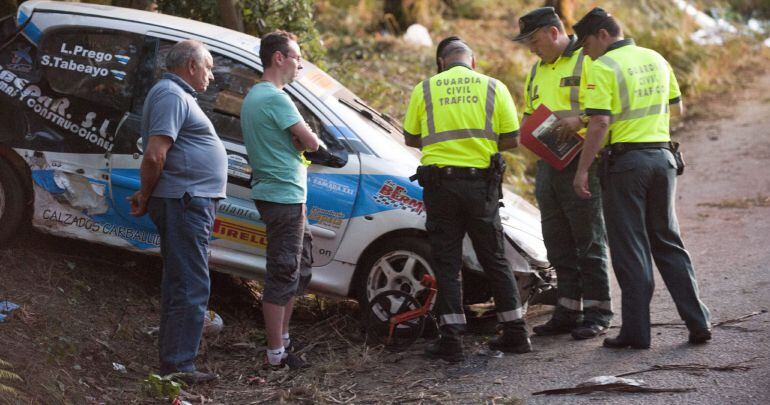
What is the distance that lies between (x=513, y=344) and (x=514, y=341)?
0.02 metres

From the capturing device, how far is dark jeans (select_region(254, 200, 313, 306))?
18.8 ft

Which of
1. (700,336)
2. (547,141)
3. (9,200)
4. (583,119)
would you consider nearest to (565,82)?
A: (583,119)

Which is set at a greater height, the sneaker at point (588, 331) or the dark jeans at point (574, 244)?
the dark jeans at point (574, 244)

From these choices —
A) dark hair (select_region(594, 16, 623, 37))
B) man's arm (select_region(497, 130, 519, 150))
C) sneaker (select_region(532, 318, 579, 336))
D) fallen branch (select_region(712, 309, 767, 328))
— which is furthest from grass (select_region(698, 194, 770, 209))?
man's arm (select_region(497, 130, 519, 150))

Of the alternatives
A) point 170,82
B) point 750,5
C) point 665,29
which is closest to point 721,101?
point 665,29

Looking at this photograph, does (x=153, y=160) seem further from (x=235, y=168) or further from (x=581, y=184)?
A: (x=581, y=184)

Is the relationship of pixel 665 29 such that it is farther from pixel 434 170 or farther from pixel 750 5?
pixel 434 170

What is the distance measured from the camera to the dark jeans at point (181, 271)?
5402mm

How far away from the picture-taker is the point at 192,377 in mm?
5531

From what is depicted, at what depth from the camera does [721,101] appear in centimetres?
1739

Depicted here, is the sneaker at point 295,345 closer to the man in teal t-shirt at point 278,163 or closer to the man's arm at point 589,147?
the man in teal t-shirt at point 278,163

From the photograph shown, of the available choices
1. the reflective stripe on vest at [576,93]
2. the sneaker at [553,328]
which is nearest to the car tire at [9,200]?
the sneaker at [553,328]

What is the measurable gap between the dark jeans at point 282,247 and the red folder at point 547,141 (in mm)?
1595

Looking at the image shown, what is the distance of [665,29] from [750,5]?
26.3 feet
